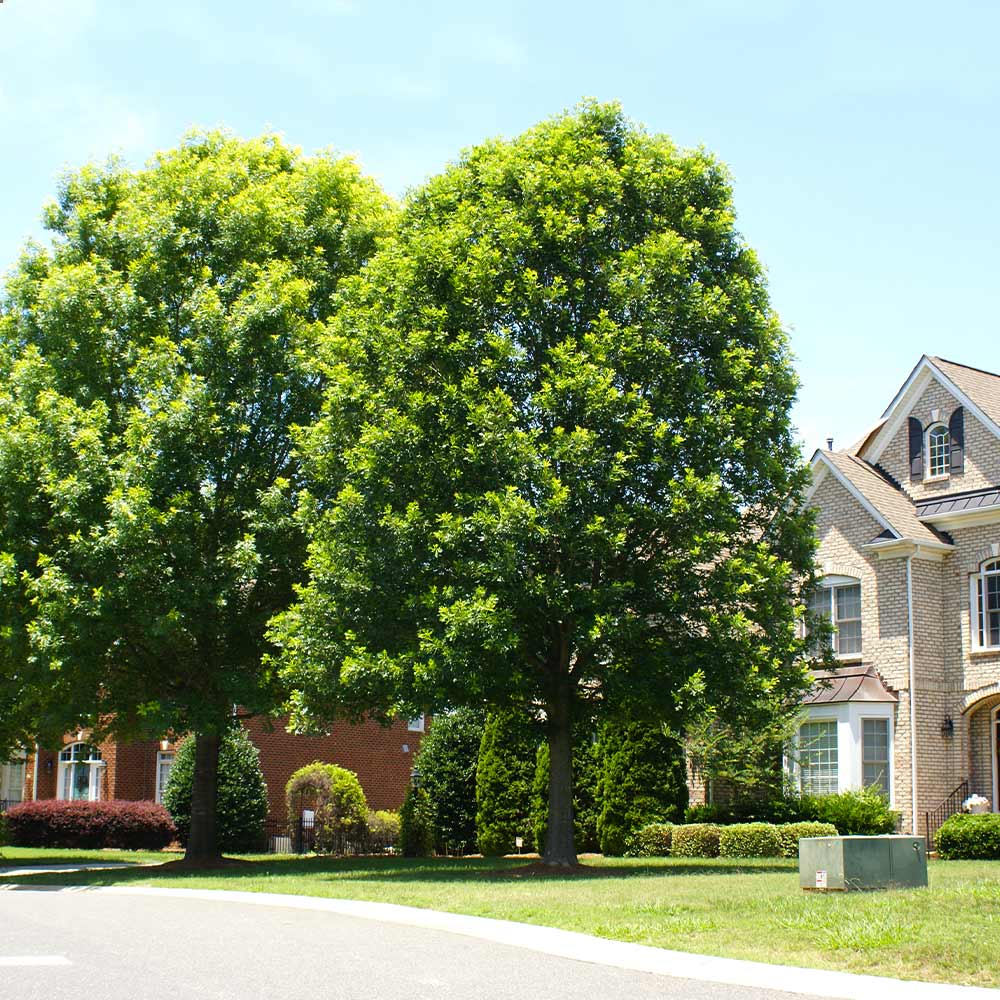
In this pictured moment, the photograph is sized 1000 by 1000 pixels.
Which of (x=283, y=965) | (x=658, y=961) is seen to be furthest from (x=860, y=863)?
(x=283, y=965)

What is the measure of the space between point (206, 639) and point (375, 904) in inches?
437

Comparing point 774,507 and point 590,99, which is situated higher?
point 590,99

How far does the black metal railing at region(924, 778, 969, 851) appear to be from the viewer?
2936cm

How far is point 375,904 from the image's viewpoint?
55.7 feet

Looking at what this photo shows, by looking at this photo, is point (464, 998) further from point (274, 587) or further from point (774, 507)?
point (274, 587)

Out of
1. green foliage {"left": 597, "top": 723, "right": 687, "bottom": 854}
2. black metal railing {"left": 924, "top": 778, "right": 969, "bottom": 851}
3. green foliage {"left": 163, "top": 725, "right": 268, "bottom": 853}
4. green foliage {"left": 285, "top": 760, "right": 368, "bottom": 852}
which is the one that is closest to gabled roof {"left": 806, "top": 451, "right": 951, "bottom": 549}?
black metal railing {"left": 924, "top": 778, "right": 969, "bottom": 851}

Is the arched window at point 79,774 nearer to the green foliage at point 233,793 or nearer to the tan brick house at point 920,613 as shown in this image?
the green foliage at point 233,793

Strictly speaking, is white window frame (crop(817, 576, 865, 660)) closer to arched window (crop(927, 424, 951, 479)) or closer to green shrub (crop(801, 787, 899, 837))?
arched window (crop(927, 424, 951, 479))

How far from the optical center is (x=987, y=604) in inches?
1187

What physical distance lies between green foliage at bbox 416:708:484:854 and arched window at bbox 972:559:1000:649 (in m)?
12.7

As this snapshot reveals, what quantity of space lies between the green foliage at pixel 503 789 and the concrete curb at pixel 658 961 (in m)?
14.6

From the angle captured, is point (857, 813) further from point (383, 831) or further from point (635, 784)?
point (383, 831)

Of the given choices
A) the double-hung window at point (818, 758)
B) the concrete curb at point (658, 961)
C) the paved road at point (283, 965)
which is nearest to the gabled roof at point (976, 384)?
the double-hung window at point (818, 758)

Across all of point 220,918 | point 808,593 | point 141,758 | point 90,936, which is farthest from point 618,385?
point 141,758
